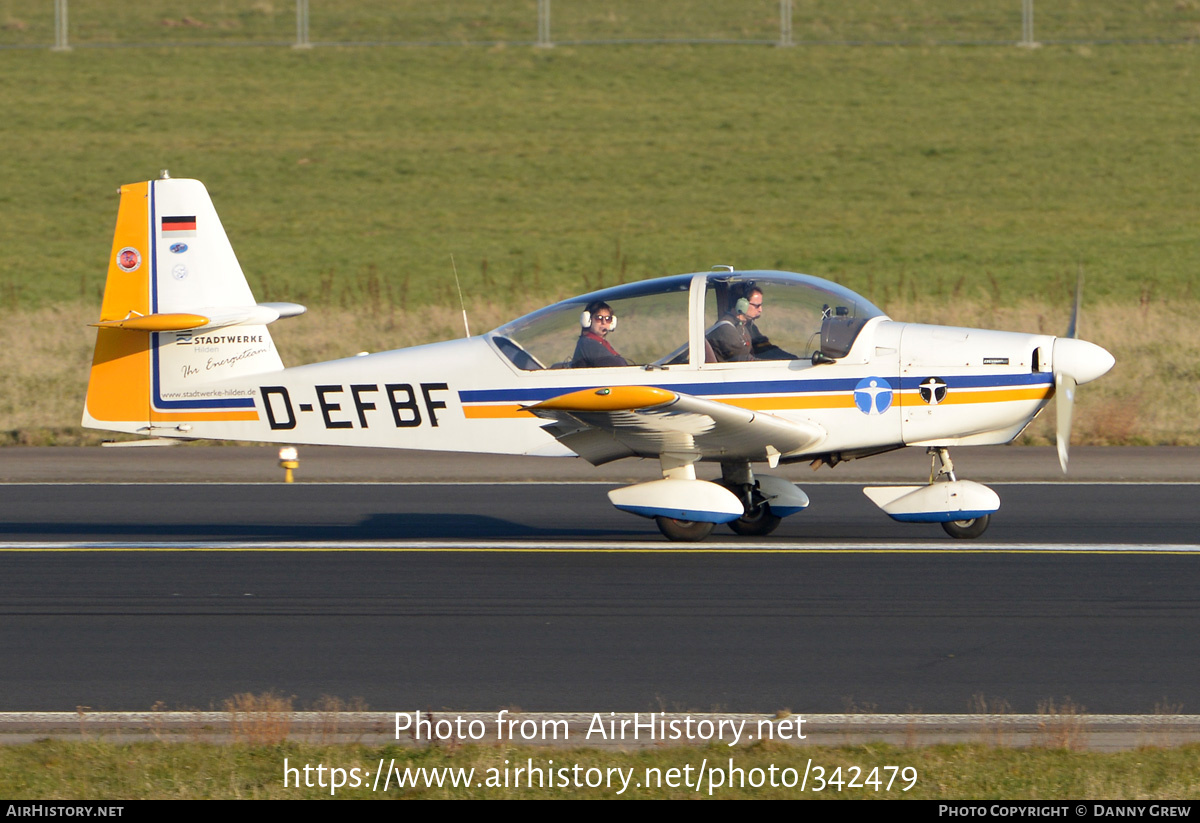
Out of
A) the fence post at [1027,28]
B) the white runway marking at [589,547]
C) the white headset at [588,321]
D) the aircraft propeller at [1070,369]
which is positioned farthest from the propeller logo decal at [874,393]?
the fence post at [1027,28]

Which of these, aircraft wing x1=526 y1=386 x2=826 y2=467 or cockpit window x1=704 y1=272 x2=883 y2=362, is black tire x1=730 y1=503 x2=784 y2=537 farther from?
cockpit window x1=704 y1=272 x2=883 y2=362

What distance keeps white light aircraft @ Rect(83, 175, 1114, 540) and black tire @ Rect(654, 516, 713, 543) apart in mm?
18

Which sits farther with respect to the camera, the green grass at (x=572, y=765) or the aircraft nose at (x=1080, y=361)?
the aircraft nose at (x=1080, y=361)

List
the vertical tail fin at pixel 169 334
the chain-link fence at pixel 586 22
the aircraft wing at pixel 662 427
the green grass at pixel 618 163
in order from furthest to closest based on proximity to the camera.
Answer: the chain-link fence at pixel 586 22 → the green grass at pixel 618 163 → the vertical tail fin at pixel 169 334 → the aircraft wing at pixel 662 427

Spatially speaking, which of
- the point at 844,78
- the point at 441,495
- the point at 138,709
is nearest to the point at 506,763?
the point at 138,709

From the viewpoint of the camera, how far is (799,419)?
10430mm

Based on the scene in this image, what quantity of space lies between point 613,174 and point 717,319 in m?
29.1

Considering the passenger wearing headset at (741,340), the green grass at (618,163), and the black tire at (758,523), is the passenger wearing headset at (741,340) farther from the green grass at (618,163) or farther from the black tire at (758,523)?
the green grass at (618,163)

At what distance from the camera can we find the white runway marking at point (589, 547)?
34.0 feet

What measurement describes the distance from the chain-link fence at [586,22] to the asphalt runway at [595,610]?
38936 mm

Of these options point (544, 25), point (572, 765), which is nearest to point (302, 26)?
point (544, 25)

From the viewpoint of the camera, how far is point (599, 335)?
10.5 meters

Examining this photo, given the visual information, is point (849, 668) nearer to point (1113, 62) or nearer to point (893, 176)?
point (893, 176)

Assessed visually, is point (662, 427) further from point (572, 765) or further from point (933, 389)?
point (572, 765)
